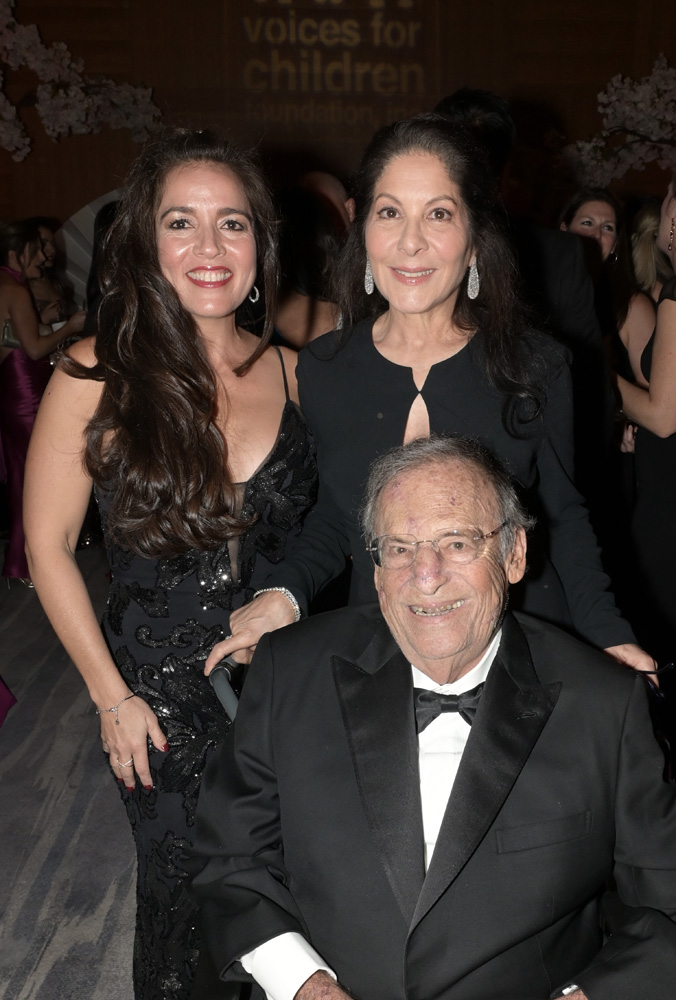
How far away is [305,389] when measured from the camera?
2.01 m

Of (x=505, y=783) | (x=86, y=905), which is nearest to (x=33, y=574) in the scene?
(x=505, y=783)

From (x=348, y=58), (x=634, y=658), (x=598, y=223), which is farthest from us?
Answer: (x=348, y=58)

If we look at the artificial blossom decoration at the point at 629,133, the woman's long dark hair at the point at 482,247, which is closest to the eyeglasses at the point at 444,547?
the woman's long dark hair at the point at 482,247

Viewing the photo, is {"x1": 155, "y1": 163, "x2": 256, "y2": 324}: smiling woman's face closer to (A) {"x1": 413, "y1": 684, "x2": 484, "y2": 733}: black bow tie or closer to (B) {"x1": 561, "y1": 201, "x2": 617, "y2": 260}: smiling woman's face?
(A) {"x1": 413, "y1": 684, "x2": 484, "y2": 733}: black bow tie

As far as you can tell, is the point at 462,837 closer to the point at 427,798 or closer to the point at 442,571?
the point at 427,798

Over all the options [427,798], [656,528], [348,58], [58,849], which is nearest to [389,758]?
[427,798]

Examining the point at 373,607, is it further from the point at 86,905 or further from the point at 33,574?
the point at 86,905

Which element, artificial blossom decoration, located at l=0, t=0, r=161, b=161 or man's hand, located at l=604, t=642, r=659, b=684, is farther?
artificial blossom decoration, located at l=0, t=0, r=161, b=161

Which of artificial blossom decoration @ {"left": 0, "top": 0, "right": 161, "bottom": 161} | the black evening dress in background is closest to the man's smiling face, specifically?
the black evening dress in background

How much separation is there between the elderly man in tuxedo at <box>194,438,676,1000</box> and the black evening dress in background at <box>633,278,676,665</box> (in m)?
1.50

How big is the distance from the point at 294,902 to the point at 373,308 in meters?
1.13

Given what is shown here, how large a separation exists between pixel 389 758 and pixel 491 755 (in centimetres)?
14

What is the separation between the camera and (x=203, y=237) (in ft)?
6.35

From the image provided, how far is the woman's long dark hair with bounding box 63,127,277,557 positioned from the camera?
188 cm
